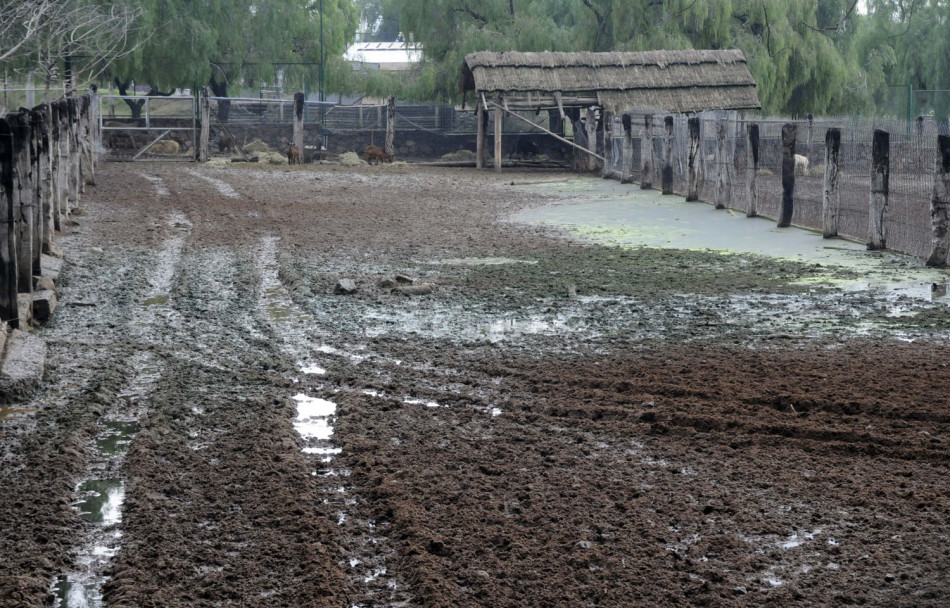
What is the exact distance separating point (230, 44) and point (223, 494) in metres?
35.2

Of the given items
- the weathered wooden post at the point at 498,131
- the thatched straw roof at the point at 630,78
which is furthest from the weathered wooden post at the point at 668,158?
the weathered wooden post at the point at 498,131

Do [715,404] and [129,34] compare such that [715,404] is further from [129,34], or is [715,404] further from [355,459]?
[129,34]

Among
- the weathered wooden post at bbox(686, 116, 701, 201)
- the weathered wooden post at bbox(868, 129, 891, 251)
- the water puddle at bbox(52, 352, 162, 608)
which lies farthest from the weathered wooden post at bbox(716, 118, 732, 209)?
the water puddle at bbox(52, 352, 162, 608)

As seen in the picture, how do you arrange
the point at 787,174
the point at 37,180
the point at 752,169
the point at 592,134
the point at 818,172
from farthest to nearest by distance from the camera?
1. the point at 592,134
2. the point at 752,169
3. the point at 787,174
4. the point at 818,172
5. the point at 37,180

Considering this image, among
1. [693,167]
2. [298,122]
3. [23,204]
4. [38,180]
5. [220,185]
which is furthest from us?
[298,122]

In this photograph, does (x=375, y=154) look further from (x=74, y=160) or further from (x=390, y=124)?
(x=74, y=160)

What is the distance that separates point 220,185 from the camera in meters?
24.0

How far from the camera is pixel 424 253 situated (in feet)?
45.1

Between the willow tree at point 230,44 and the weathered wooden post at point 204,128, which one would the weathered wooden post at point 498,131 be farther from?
the willow tree at point 230,44

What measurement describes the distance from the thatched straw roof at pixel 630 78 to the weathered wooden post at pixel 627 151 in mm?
4437

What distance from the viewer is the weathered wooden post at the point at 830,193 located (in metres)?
15.2

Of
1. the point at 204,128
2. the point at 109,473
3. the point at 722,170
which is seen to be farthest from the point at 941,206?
the point at 204,128

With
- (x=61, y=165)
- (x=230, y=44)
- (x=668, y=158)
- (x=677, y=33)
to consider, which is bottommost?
(x=61, y=165)

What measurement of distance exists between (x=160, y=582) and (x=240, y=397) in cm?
284
